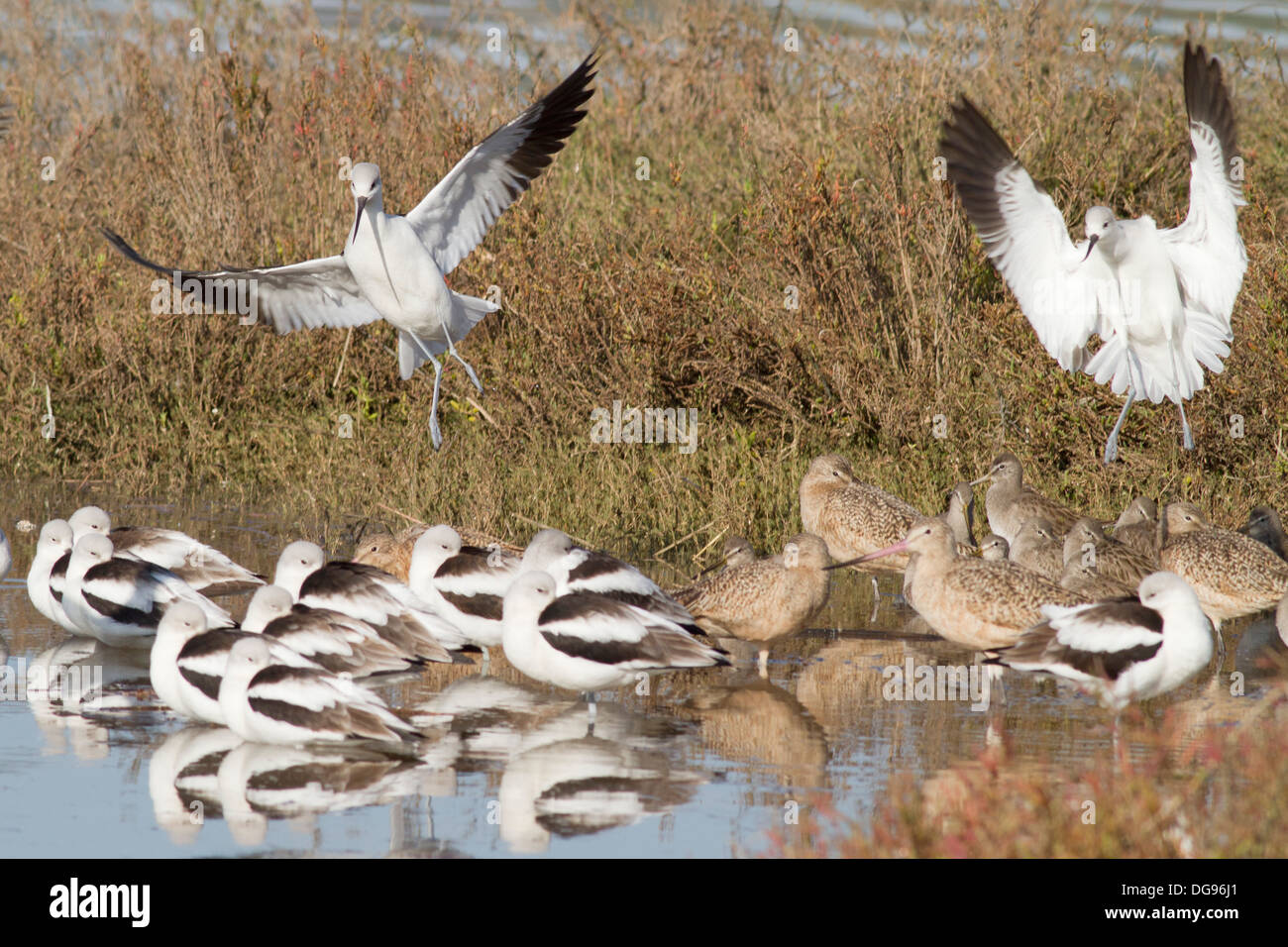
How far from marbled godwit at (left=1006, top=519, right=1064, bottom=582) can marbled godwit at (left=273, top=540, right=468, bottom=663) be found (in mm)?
3091

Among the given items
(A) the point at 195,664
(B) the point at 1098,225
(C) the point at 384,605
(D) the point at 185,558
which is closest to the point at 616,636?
(C) the point at 384,605

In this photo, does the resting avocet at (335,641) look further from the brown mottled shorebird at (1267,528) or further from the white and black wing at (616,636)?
the brown mottled shorebird at (1267,528)

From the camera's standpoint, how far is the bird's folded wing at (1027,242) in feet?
29.2

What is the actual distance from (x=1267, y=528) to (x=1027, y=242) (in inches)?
81.0

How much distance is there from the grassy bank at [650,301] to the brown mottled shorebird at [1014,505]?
81cm

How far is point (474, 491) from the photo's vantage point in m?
10.3

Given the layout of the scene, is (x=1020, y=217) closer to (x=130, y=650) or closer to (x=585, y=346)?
(x=585, y=346)

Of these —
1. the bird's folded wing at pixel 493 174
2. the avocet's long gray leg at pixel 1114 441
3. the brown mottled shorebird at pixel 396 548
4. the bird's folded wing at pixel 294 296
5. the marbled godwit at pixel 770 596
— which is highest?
the bird's folded wing at pixel 493 174

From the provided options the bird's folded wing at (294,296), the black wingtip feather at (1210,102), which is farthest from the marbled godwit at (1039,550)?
the bird's folded wing at (294,296)

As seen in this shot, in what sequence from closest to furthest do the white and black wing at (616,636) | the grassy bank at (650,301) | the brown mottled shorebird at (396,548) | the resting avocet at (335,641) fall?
the white and black wing at (616,636) < the resting avocet at (335,641) < the brown mottled shorebird at (396,548) < the grassy bank at (650,301)

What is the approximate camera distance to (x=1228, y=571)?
7.77 meters

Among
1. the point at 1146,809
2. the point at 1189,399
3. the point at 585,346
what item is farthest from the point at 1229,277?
the point at 1146,809

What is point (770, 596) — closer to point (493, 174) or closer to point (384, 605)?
point (384, 605)
